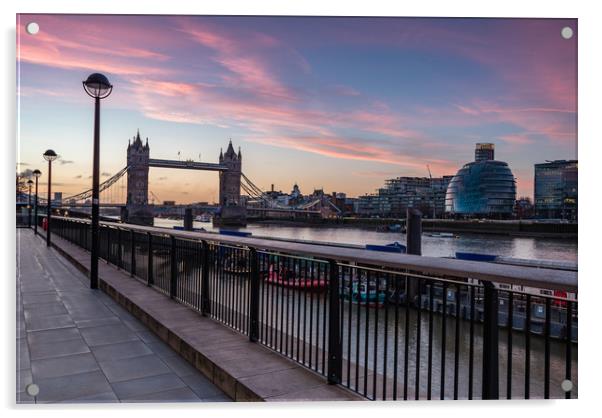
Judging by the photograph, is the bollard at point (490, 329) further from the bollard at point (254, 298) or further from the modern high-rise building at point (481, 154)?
the modern high-rise building at point (481, 154)

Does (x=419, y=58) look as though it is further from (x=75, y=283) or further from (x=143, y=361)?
(x=75, y=283)

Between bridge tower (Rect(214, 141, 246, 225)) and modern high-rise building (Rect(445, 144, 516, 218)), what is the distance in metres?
27.9

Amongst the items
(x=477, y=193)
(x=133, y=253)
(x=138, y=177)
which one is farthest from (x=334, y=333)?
(x=138, y=177)

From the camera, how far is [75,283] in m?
7.27

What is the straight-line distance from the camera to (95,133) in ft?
23.4

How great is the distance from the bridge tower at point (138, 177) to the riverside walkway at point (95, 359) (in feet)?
192

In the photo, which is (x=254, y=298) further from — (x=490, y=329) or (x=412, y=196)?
(x=412, y=196)

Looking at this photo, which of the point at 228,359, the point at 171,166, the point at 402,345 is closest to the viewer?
the point at 228,359

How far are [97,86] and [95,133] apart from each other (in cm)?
75

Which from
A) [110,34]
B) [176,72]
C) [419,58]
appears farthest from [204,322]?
[419,58]

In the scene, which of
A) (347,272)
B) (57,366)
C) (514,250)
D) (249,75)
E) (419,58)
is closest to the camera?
(347,272)

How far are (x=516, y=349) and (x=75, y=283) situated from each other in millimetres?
14480

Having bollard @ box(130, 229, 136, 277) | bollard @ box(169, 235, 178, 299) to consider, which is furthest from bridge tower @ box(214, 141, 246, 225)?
bollard @ box(169, 235, 178, 299)

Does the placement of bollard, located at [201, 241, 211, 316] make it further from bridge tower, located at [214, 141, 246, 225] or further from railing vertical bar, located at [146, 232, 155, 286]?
bridge tower, located at [214, 141, 246, 225]
